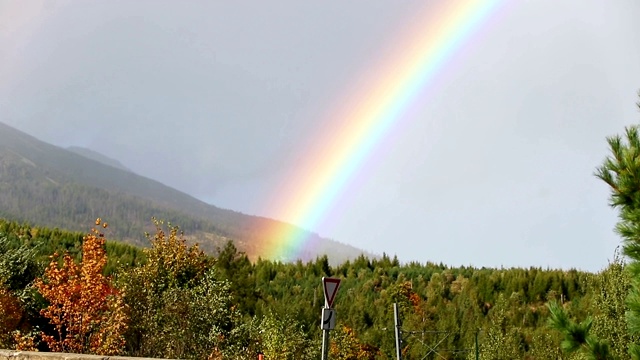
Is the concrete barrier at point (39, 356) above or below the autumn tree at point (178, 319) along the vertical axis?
below

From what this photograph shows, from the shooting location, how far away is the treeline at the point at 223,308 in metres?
35.1

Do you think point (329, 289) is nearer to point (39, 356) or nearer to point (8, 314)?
point (39, 356)

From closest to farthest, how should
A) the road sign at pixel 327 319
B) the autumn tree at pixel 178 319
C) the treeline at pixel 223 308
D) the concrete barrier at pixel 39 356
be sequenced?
the concrete barrier at pixel 39 356
the road sign at pixel 327 319
the autumn tree at pixel 178 319
the treeline at pixel 223 308

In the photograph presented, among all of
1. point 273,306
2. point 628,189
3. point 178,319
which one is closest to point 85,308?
point 178,319

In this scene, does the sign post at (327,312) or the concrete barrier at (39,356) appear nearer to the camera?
the concrete barrier at (39,356)

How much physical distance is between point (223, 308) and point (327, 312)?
21147 millimetres

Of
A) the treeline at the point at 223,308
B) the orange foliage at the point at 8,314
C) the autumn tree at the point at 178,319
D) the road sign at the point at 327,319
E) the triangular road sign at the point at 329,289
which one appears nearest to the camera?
the road sign at the point at 327,319

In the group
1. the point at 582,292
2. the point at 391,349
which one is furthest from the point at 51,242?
the point at 582,292

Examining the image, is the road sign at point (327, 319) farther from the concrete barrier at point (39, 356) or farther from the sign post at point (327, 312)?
the concrete barrier at point (39, 356)

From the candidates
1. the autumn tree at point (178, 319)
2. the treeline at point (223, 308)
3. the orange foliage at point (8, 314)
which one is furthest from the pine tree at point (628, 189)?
the orange foliage at point (8, 314)

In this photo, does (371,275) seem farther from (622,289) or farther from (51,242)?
(622,289)

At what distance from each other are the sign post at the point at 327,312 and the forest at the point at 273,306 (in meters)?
4.60

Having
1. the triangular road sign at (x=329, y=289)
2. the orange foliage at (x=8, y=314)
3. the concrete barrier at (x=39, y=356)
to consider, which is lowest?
the concrete barrier at (x=39, y=356)

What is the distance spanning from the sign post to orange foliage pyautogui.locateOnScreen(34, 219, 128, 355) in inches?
814
